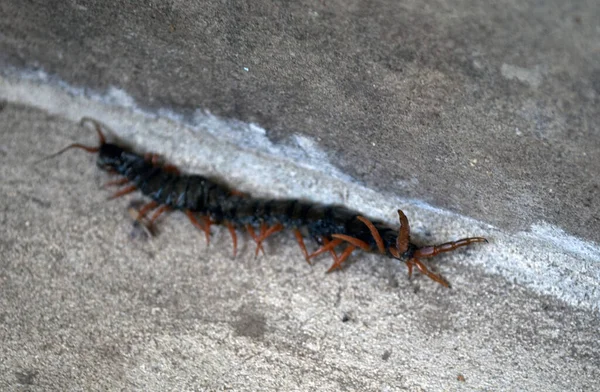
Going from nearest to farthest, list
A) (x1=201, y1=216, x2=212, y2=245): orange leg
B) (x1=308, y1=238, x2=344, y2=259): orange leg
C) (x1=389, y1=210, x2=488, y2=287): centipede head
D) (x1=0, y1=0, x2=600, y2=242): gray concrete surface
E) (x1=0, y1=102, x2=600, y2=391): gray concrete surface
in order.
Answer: (x1=0, y1=0, x2=600, y2=242): gray concrete surface → (x1=0, y1=102, x2=600, y2=391): gray concrete surface → (x1=389, y1=210, x2=488, y2=287): centipede head → (x1=308, y1=238, x2=344, y2=259): orange leg → (x1=201, y1=216, x2=212, y2=245): orange leg

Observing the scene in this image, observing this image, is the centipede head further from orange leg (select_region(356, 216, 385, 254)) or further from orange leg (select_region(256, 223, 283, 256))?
orange leg (select_region(256, 223, 283, 256))

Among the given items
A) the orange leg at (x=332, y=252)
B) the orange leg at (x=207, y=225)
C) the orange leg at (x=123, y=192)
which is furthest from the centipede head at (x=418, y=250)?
the orange leg at (x=123, y=192)

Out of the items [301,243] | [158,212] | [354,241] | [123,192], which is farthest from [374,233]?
[123,192]

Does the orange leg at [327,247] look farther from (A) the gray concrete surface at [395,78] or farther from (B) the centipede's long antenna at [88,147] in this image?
(B) the centipede's long antenna at [88,147]

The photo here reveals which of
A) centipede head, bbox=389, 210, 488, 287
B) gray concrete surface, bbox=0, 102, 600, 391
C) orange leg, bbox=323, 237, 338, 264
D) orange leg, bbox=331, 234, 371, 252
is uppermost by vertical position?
centipede head, bbox=389, 210, 488, 287

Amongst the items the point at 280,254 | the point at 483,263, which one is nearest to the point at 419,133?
the point at 483,263

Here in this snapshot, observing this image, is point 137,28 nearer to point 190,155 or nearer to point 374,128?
point 190,155

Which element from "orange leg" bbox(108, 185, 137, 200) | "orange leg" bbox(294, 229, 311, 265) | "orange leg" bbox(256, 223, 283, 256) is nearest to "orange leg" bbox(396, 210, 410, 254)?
"orange leg" bbox(294, 229, 311, 265)
